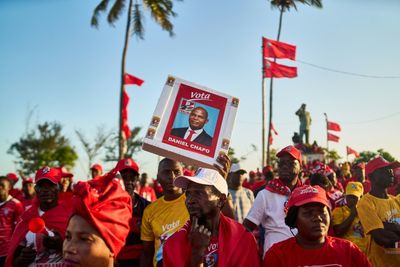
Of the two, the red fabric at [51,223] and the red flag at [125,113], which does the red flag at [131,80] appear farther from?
the red fabric at [51,223]

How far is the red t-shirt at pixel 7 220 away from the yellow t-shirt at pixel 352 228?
487cm

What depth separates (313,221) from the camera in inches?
116

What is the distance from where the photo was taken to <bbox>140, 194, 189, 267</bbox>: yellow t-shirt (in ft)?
12.6

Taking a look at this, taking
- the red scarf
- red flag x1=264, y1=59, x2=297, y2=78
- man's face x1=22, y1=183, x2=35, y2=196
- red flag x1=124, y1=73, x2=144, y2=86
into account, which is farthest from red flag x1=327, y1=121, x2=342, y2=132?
the red scarf

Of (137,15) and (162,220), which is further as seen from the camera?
(137,15)

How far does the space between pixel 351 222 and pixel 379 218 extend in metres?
0.85

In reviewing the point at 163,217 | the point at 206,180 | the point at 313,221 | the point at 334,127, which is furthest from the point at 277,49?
the point at 206,180

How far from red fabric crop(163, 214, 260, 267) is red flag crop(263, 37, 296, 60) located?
14.4m

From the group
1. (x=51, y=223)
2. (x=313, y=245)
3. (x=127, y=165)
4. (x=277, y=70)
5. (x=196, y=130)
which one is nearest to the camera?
(x=313, y=245)

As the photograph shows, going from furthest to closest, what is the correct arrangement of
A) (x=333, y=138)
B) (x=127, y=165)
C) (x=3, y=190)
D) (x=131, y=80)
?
(x=333, y=138) < (x=131, y=80) < (x=3, y=190) < (x=127, y=165)

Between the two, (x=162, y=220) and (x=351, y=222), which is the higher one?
(x=351, y=222)

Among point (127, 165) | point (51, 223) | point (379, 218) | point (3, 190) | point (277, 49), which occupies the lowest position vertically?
point (51, 223)

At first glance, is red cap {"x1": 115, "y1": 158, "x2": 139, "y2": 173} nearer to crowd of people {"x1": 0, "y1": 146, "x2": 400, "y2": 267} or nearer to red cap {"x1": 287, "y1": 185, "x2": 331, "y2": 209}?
crowd of people {"x1": 0, "y1": 146, "x2": 400, "y2": 267}

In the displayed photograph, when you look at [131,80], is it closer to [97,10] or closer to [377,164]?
[97,10]
